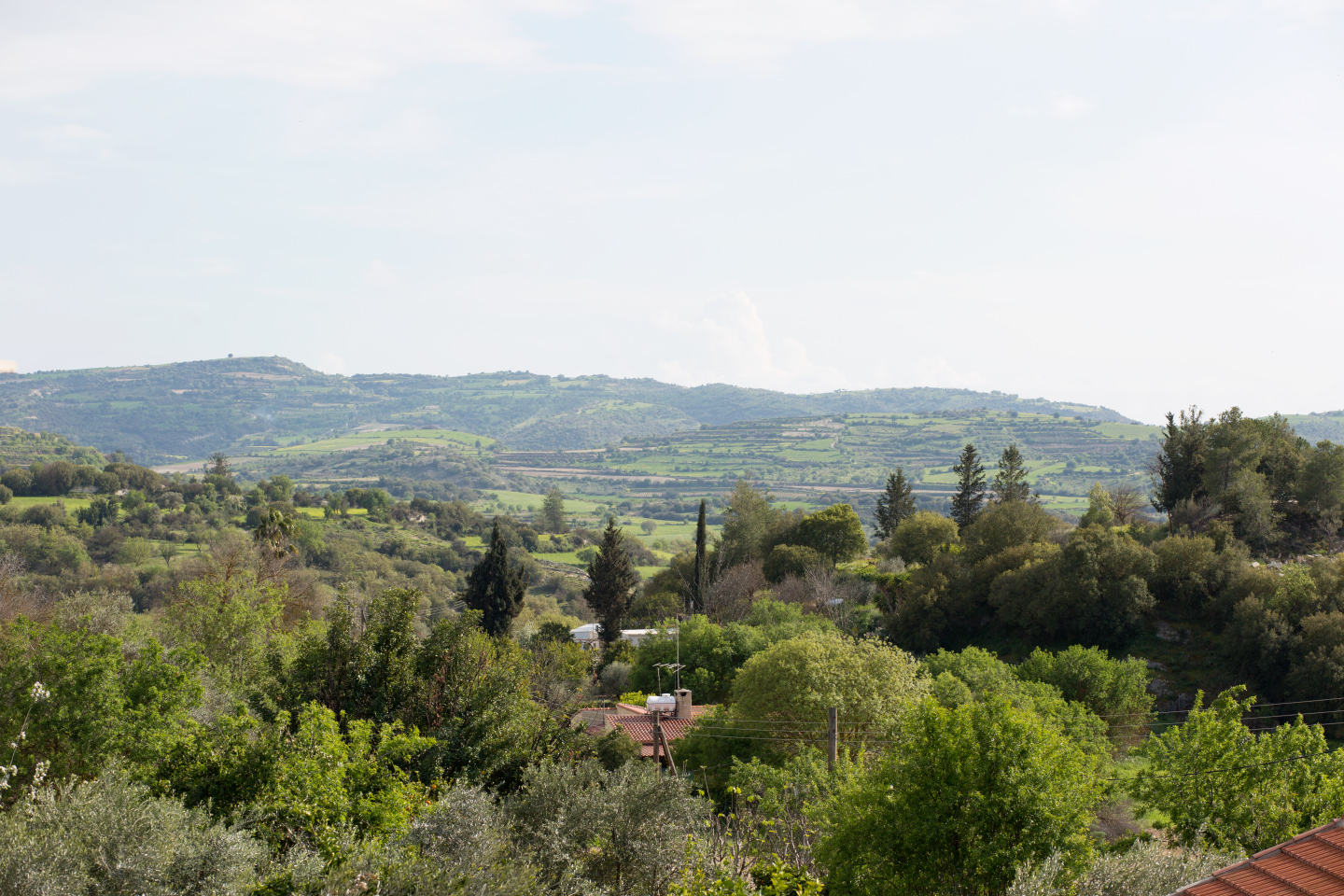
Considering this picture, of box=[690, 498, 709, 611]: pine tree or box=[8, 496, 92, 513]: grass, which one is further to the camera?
box=[8, 496, 92, 513]: grass

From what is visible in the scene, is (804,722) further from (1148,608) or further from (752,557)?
(752,557)

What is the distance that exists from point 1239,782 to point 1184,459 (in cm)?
3691

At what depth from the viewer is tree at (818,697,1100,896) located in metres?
13.4

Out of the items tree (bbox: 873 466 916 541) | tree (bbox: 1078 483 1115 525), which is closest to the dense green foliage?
tree (bbox: 1078 483 1115 525)

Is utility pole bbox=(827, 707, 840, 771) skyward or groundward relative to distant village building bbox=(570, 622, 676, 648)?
skyward

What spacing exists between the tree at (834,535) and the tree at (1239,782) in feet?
126

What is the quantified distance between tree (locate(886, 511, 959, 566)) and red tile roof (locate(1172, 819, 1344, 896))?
151 ft

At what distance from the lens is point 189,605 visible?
3731 centimetres

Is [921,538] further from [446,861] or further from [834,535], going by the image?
[446,861]

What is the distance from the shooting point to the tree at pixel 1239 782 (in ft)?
52.4

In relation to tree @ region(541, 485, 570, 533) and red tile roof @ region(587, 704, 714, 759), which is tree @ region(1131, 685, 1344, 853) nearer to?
red tile roof @ region(587, 704, 714, 759)

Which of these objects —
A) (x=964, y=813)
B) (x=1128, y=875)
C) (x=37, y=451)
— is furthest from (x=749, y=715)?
(x=37, y=451)

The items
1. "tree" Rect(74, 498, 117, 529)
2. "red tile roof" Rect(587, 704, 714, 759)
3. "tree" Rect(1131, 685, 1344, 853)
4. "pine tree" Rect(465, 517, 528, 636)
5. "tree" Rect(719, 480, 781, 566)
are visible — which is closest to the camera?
"tree" Rect(1131, 685, 1344, 853)

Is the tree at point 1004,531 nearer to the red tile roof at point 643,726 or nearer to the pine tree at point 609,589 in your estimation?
the red tile roof at point 643,726
